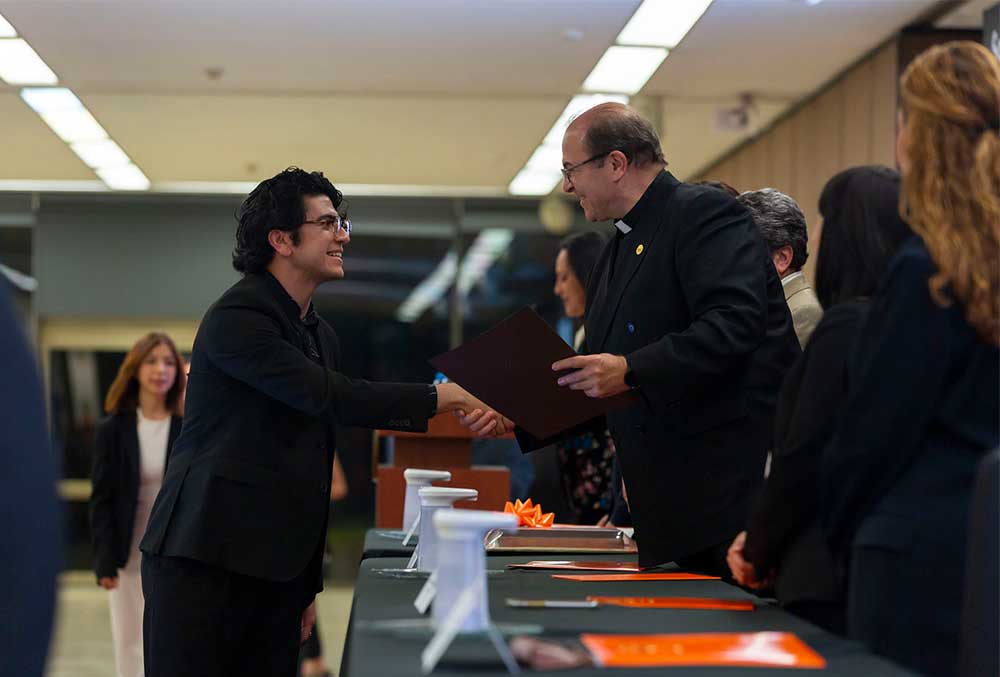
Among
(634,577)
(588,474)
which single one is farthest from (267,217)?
(588,474)

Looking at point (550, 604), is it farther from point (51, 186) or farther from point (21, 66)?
point (51, 186)

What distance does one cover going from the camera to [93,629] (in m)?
8.84

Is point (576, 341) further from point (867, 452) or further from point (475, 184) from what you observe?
point (475, 184)

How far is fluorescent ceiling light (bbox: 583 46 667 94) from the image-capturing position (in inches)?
278

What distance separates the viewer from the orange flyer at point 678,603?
1971 mm

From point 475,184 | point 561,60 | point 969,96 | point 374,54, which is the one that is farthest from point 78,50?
point 969,96

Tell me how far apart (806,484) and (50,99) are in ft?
23.7

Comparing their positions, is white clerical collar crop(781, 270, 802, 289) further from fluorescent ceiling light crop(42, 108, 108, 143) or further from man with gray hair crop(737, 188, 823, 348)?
fluorescent ceiling light crop(42, 108, 108, 143)

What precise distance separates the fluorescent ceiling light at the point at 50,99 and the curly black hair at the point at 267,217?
17.4 ft

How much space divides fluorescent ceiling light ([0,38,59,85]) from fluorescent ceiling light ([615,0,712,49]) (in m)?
3.31

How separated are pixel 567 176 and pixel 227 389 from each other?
965 mm

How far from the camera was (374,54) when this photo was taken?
7137 millimetres

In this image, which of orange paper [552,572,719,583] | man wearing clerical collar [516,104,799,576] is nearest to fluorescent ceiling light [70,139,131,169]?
man wearing clerical collar [516,104,799,576]

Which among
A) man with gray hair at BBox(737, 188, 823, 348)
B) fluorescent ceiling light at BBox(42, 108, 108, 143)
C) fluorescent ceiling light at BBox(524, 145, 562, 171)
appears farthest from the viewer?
fluorescent ceiling light at BBox(524, 145, 562, 171)
